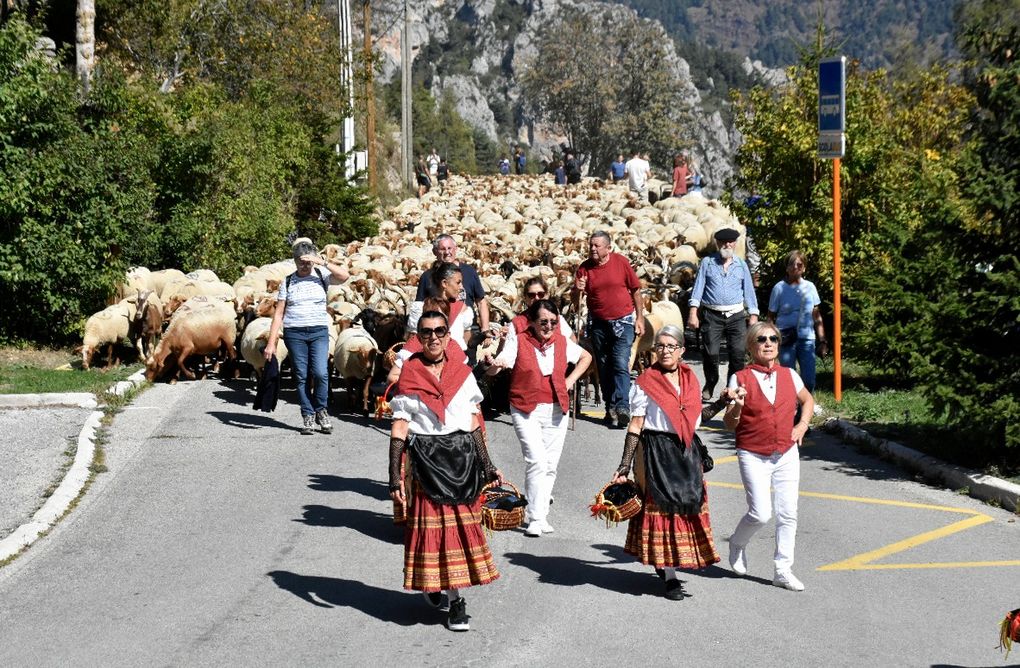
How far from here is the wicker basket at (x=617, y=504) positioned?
7805mm

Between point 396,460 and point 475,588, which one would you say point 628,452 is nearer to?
point 475,588

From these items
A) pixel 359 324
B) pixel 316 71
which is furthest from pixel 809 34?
pixel 316 71

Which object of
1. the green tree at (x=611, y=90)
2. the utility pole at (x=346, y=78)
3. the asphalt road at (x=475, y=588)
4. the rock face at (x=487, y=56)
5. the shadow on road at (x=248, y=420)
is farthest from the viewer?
the rock face at (x=487, y=56)

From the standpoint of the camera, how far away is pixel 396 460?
734 centimetres

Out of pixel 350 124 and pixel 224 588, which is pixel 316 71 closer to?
pixel 350 124

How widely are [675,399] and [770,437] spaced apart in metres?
0.72

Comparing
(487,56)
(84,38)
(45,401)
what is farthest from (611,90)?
(487,56)

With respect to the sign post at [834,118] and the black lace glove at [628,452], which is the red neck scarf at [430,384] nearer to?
the black lace glove at [628,452]

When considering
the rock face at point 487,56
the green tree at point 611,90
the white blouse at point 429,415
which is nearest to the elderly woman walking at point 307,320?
the white blouse at point 429,415

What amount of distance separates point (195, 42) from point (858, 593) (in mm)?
28098

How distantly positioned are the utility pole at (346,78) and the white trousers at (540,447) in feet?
84.2

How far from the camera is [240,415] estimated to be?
14.7m

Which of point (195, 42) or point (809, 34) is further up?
point (195, 42)

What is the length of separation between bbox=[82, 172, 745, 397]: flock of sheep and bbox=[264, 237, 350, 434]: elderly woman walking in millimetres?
1314
